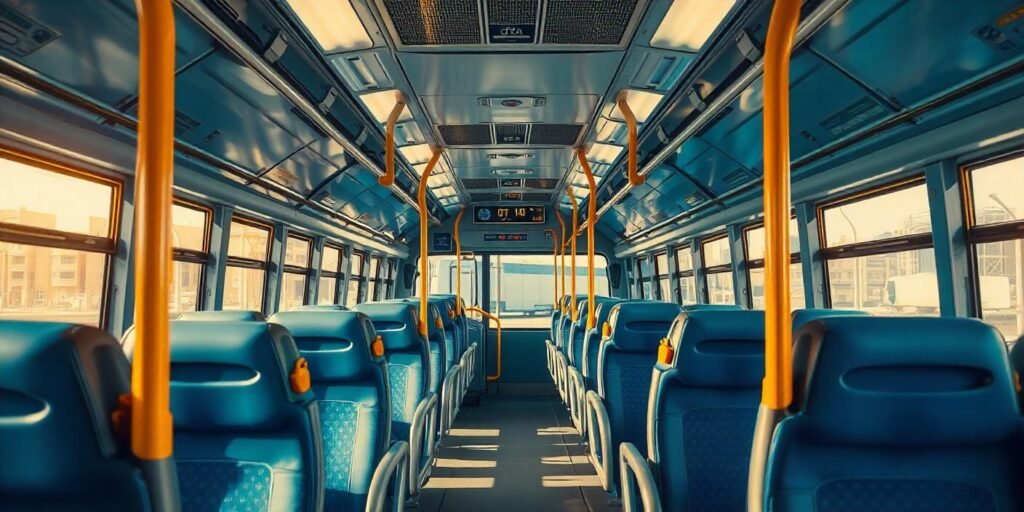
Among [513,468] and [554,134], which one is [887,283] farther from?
[513,468]

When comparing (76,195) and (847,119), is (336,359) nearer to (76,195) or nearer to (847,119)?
(76,195)

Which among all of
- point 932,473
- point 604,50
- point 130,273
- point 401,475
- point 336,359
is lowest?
point 401,475

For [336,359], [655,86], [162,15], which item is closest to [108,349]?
[162,15]

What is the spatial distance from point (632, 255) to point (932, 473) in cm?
1032

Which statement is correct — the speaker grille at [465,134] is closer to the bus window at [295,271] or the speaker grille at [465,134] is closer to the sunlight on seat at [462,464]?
the bus window at [295,271]

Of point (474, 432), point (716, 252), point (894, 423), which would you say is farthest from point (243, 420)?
point (716, 252)

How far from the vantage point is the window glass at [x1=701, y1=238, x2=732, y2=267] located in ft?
24.7

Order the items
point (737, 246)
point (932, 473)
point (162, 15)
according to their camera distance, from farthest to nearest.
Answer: point (737, 246)
point (932, 473)
point (162, 15)

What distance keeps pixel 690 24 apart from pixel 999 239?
81.7 inches

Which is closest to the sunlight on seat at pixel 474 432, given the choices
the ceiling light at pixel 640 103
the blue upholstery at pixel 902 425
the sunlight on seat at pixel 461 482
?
the sunlight on seat at pixel 461 482

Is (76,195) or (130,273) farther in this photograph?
(130,273)

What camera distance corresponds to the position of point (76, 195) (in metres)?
3.68

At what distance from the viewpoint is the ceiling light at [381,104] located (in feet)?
13.7

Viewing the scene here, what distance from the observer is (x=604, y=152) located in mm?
6180
